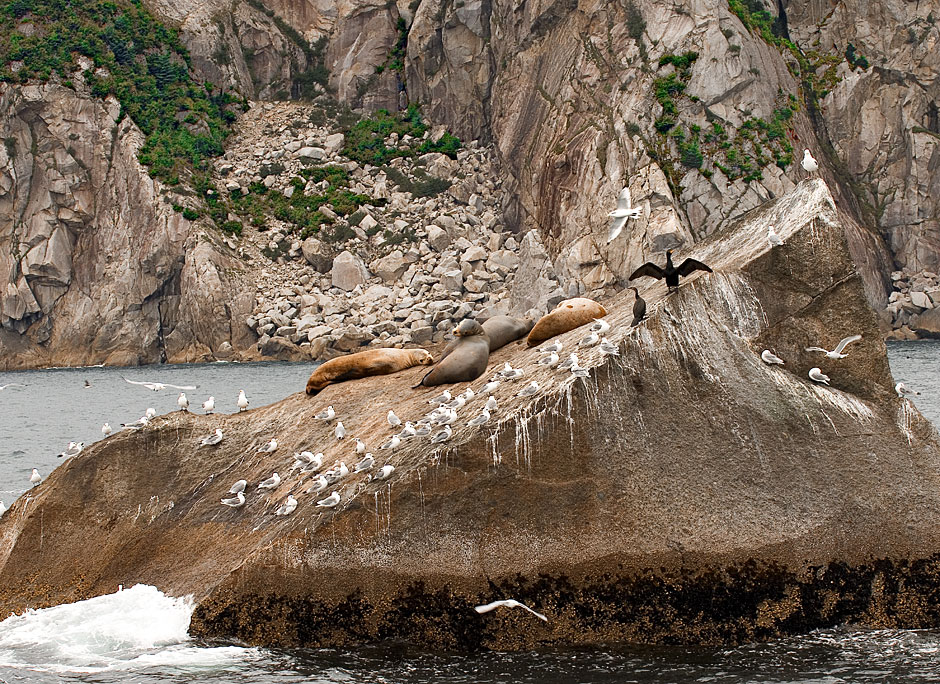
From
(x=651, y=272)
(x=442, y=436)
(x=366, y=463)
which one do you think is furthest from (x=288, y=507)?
(x=651, y=272)

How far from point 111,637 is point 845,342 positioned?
31.4ft

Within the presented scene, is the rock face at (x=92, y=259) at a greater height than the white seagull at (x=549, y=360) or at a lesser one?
greater

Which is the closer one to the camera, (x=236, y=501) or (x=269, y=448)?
(x=236, y=501)

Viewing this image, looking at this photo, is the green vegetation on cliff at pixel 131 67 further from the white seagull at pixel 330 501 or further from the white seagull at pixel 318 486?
the white seagull at pixel 330 501

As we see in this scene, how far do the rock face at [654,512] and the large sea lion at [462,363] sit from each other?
1.67m

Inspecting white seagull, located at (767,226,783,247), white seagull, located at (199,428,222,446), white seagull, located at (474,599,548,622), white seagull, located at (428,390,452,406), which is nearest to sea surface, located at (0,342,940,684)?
white seagull, located at (474,599,548,622)

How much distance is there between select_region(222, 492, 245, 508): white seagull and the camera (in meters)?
13.2

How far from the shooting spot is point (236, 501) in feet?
43.5

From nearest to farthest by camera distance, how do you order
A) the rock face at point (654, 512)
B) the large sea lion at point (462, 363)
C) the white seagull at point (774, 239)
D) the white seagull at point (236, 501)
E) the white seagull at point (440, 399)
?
1. the rock face at point (654, 512)
2. the white seagull at point (774, 239)
3. the white seagull at point (236, 501)
4. the white seagull at point (440, 399)
5. the large sea lion at point (462, 363)

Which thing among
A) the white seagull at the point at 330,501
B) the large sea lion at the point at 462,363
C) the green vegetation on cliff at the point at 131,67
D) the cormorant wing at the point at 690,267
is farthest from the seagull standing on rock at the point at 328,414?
the green vegetation on cliff at the point at 131,67

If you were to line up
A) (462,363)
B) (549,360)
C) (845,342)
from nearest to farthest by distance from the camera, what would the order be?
(845,342), (549,360), (462,363)

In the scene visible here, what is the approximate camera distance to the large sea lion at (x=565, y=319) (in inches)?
585

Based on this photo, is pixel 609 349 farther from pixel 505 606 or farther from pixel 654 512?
pixel 505 606

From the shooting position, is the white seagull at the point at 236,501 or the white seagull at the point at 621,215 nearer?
the white seagull at the point at 236,501
